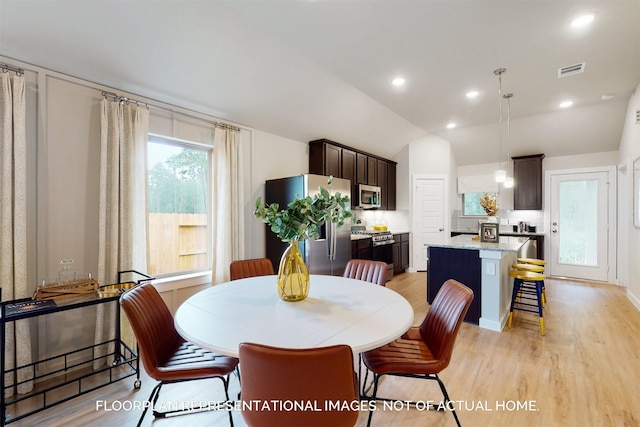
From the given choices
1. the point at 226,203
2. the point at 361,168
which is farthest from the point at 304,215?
the point at 361,168

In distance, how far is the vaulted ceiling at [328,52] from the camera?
2139mm

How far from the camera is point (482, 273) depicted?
325 cm

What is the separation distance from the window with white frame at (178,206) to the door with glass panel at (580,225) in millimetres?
6466

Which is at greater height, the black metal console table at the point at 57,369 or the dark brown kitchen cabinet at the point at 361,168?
the dark brown kitchen cabinet at the point at 361,168

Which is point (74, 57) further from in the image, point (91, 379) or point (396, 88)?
point (396, 88)

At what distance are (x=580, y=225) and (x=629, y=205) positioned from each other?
44.2 inches

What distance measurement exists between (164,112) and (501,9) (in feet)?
10.8

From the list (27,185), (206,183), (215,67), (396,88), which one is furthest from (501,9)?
(27,185)

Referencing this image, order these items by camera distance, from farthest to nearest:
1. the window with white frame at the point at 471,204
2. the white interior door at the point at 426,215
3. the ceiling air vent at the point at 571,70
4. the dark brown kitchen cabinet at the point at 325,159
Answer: the window with white frame at the point at 471,204 → the white interior door at the point at 426,215 → the dark brown kitchen cabinet at the point at 325,159 → the ceiling air vent at the point at 571,70

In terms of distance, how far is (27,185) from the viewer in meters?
2.18

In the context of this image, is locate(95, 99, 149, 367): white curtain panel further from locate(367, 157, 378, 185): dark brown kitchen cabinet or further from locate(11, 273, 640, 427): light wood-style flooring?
locate(367, 157, 378, 185): dark brown kitchen cabinet

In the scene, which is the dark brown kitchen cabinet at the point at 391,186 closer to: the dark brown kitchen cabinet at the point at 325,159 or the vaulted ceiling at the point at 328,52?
the dark brown kitchen cabinet at the point at 325,159

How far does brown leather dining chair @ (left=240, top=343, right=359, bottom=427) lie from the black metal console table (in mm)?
1680

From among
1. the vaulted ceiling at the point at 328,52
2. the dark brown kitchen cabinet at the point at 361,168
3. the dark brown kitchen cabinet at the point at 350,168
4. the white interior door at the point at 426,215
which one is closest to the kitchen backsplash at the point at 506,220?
the white interior door at the point at 426,215
